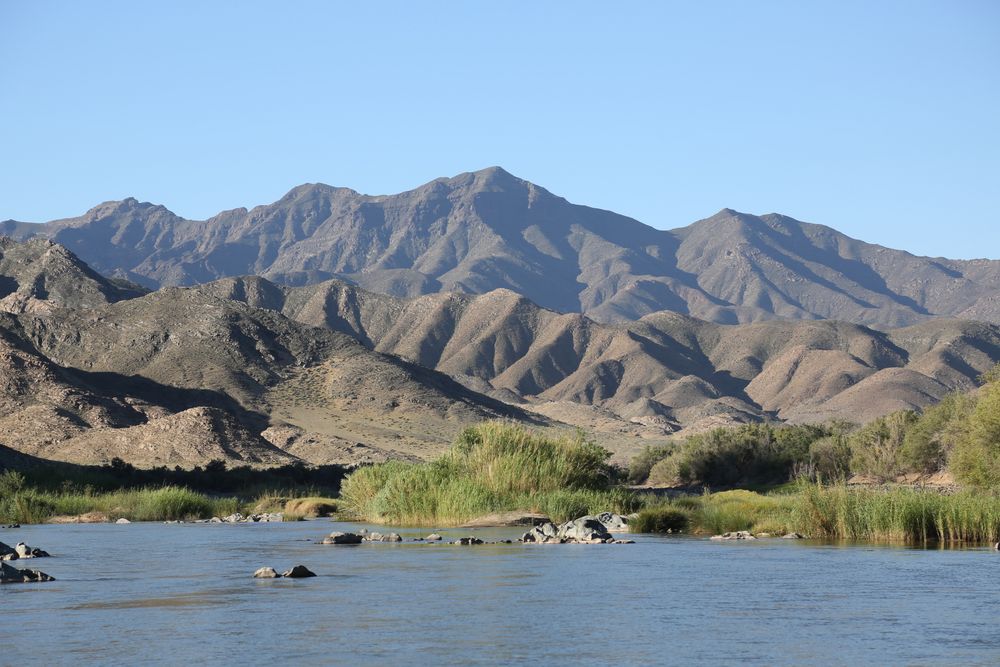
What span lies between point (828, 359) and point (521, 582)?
166388 mm

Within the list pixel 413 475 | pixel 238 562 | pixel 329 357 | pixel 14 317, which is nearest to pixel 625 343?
pixel 329 357

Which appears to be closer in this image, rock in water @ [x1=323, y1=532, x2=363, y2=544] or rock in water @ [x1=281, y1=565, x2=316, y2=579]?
rock in water @ [x1=281, y1=565, x2=316, y2=579]

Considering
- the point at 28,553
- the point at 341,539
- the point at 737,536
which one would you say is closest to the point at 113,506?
the point at 341,539

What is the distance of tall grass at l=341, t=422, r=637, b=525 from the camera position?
38.7 m

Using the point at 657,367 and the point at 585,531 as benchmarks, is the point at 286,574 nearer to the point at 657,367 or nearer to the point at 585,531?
the point at 585,531

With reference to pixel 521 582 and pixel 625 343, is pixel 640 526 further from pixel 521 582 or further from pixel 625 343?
pixel 625 343

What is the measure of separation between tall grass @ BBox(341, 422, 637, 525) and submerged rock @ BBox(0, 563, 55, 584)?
1614cm

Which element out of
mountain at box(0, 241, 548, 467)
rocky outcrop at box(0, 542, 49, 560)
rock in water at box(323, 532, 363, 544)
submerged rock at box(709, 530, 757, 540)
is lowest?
rocky outcrop at box(0, 542, 49, 560)

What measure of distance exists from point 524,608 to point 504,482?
19.7 m

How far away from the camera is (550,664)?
15.0 metres

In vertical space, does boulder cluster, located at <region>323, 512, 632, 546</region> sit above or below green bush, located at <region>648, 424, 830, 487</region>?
below

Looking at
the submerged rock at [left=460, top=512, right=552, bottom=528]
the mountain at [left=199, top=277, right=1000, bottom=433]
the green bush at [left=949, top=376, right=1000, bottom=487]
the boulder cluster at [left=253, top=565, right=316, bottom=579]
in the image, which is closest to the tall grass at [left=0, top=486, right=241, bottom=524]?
the submerged rock at [left=460, top=512, right=552, bottom=528]

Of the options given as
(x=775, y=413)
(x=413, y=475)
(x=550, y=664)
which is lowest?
(x=550, y=664)

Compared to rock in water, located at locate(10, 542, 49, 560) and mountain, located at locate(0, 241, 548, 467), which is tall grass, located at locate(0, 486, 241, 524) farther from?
mountain, located at locate(0, 241, 548, 467)
